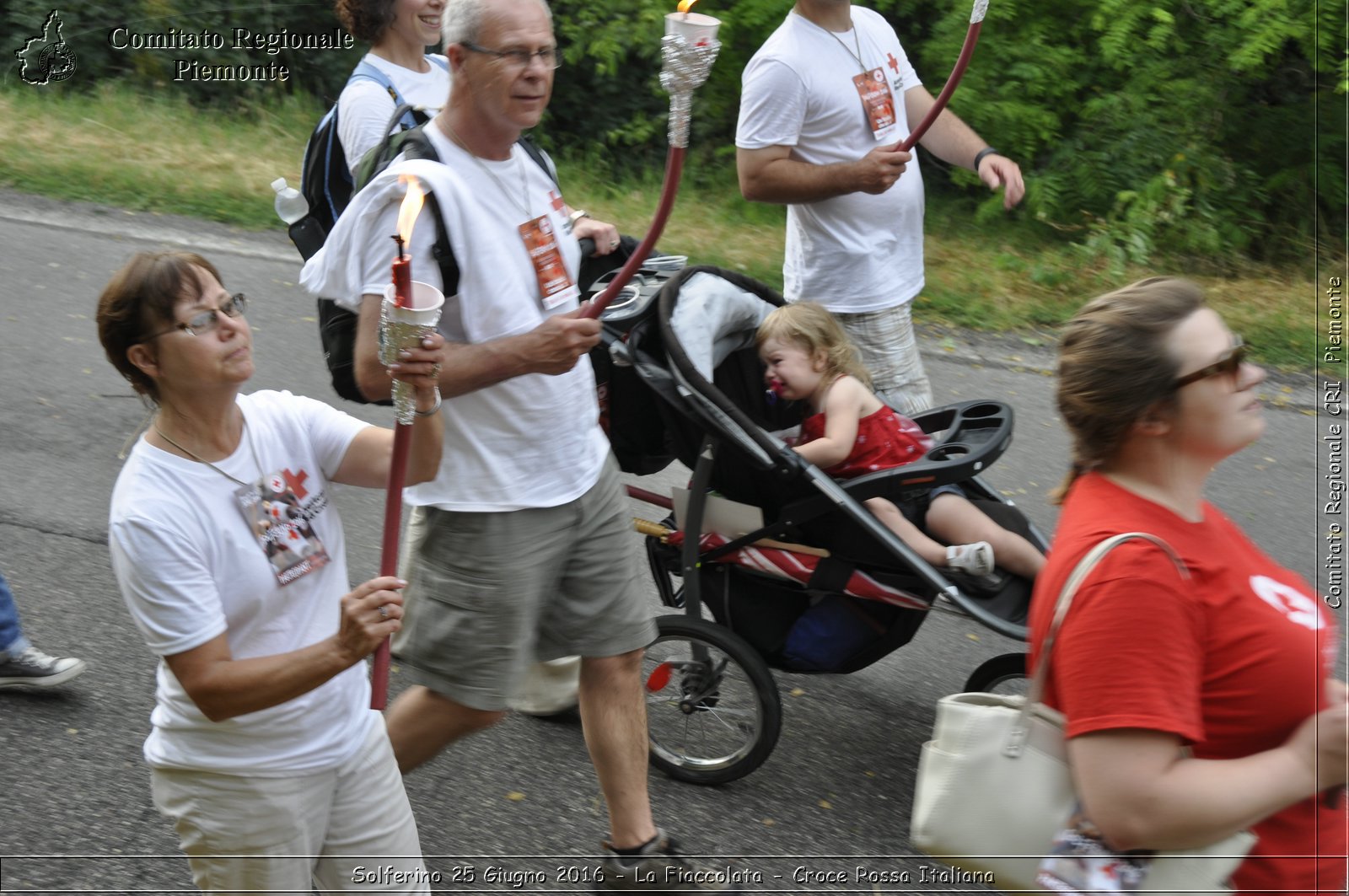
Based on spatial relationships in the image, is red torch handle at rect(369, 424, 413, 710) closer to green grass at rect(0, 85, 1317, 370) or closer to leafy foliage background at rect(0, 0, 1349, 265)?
green grass at rect(0, 85, 1317, 370)

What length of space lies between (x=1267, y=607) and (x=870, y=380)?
6.81 feet

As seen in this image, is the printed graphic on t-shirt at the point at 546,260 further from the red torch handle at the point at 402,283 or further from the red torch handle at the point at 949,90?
the red torch handle at the point at 949,90

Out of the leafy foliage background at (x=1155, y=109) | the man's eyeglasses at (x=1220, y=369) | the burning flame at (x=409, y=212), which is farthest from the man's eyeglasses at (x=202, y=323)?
the leafy foliage background at (x=1155, y=109)

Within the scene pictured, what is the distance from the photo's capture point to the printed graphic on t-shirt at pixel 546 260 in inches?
111

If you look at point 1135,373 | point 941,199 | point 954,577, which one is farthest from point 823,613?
point 941,199

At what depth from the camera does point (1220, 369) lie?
1.96 meters

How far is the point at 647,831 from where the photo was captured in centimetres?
316

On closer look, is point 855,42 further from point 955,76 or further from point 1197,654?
point 1197,654

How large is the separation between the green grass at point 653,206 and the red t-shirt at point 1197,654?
554 cm

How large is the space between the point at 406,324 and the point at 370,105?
218 cm

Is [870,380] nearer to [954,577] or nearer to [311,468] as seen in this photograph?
[954,577]

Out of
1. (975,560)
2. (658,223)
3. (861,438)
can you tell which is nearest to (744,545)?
(861,438)

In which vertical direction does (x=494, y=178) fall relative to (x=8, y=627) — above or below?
above

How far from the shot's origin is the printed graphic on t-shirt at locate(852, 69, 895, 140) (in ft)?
13.3
